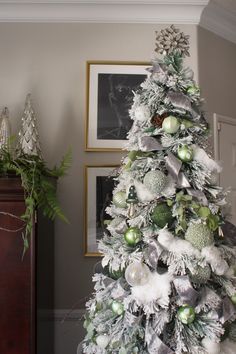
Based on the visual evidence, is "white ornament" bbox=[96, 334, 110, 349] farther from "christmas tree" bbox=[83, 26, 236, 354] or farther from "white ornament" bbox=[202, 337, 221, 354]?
"white ornament" bbox=[202, 337, 221, 354]

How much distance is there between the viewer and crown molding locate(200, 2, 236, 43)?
2.71 m

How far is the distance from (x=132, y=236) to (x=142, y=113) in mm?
476

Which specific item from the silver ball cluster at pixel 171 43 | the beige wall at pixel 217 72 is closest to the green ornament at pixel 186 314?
the silver ball cluster at pixel 171 43

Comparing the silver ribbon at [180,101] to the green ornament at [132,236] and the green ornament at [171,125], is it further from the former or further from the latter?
the green ornament at [132,236]

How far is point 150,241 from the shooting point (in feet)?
4.52

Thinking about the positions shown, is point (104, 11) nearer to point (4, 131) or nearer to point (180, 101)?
point (4, 131)

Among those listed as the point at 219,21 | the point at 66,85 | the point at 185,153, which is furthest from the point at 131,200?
the point at 219,21

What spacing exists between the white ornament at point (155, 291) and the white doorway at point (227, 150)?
1.62m

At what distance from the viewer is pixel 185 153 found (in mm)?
1399

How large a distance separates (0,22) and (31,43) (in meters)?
0.26

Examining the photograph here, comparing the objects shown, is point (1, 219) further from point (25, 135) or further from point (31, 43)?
point (31, 43)

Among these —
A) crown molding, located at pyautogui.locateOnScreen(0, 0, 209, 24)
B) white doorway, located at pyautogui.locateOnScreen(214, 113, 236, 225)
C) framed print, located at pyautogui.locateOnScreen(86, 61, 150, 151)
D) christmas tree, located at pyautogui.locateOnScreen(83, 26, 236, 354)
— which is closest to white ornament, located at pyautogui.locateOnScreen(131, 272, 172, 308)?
christmas tree, located at pyautogui.locateOnScreen(83, 26, 236, 354)

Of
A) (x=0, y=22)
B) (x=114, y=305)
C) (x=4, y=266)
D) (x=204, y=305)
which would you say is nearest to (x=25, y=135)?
(x=4, y=266)

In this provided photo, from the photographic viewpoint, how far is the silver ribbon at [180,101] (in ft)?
4.70
